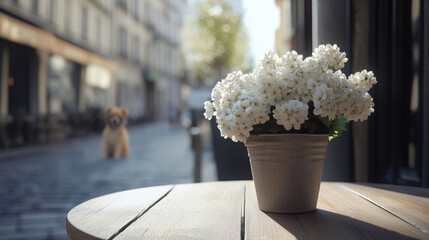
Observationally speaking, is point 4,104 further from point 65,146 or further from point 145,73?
point 145,73

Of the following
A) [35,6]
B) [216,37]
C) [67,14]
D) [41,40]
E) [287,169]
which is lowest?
[287,169]

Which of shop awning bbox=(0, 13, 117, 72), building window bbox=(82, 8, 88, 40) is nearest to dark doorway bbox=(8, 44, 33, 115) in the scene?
shop awning bbox=(0, 13, 117, 72)

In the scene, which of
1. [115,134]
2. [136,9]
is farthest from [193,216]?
[136,9]

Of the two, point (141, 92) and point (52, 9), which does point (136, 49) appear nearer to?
point (141, 92)

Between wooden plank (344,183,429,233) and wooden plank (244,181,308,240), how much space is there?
341 millimetres

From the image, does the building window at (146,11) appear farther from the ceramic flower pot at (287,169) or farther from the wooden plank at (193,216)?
the ceramic flower pot at (287,169)

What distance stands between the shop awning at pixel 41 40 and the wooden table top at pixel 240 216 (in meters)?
9.88

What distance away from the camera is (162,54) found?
115 feet

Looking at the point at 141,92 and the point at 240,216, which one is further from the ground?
the point at 141,92

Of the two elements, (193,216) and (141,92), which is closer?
(193,216)

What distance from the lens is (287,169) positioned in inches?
53.9

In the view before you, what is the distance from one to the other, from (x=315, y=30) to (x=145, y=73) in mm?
26897

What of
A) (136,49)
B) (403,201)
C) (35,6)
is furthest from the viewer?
(136,49)

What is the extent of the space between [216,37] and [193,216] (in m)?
28.4
